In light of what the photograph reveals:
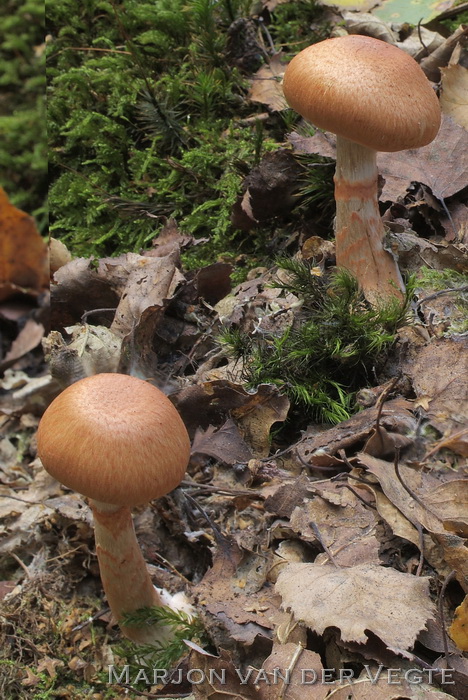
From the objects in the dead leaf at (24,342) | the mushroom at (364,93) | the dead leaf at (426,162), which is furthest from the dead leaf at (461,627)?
the dead leaf at (24,342)

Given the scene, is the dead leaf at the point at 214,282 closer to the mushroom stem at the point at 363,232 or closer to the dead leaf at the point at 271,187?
the dead leaf at the point at 271,187

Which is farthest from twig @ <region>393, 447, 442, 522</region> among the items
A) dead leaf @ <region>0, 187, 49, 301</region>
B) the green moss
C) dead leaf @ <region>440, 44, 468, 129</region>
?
dead leaf @ <region>0, 187, 49, 301</region>

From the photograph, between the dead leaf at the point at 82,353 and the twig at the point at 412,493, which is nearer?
the twig at the point at 412,493

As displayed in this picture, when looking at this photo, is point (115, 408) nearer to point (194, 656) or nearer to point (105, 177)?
point (194, 656)

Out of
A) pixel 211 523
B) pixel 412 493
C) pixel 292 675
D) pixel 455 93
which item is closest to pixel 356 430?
pixel 412 493

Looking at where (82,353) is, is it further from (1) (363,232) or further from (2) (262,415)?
(1) (363,232)

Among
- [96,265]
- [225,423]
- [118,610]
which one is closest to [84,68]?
[96,265]
